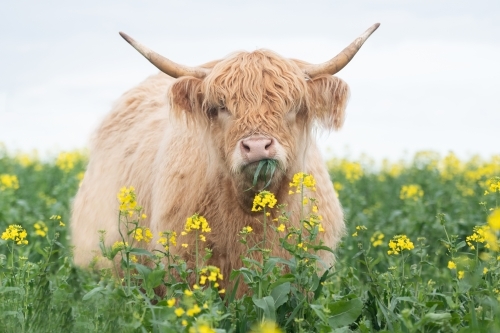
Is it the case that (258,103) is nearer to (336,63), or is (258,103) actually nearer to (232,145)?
(232,145)

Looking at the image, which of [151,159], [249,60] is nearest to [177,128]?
[151,159]

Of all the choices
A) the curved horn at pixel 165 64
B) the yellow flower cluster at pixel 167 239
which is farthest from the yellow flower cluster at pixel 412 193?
the yellow flower cluster at pixel 167 239

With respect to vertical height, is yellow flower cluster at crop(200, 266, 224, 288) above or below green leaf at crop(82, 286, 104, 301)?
above

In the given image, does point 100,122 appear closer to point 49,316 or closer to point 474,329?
point 49,316

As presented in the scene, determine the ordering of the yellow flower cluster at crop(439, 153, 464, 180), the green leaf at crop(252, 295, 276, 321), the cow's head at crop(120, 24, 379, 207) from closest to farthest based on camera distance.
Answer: the green leaf at crop(252, 295, 276, 321), the cow's head at crop(120, 24, 379, 207), the yellow flower cluster at crop(439, 153, 464, 180)

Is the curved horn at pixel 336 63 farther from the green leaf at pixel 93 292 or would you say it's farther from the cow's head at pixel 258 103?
the green leaf at pixel 93 292

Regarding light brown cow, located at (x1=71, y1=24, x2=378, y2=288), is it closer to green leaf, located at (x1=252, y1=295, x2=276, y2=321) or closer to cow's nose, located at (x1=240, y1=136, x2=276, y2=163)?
cow's nose, located at (x1=240, y1=136, x2=276, y2=163)

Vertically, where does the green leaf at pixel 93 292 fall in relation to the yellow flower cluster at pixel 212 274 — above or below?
below

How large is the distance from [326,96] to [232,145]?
87 cm

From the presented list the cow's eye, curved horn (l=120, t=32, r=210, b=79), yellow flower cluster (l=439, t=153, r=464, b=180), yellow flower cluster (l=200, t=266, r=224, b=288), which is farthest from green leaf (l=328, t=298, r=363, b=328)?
yellow flower cluster (l=439, t=153, r=464, b=180)

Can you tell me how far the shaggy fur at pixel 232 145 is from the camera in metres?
5.12

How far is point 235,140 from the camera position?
197 inches

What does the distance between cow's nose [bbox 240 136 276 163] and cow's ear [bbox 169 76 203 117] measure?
79cm

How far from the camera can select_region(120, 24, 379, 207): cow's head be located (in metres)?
4.95
